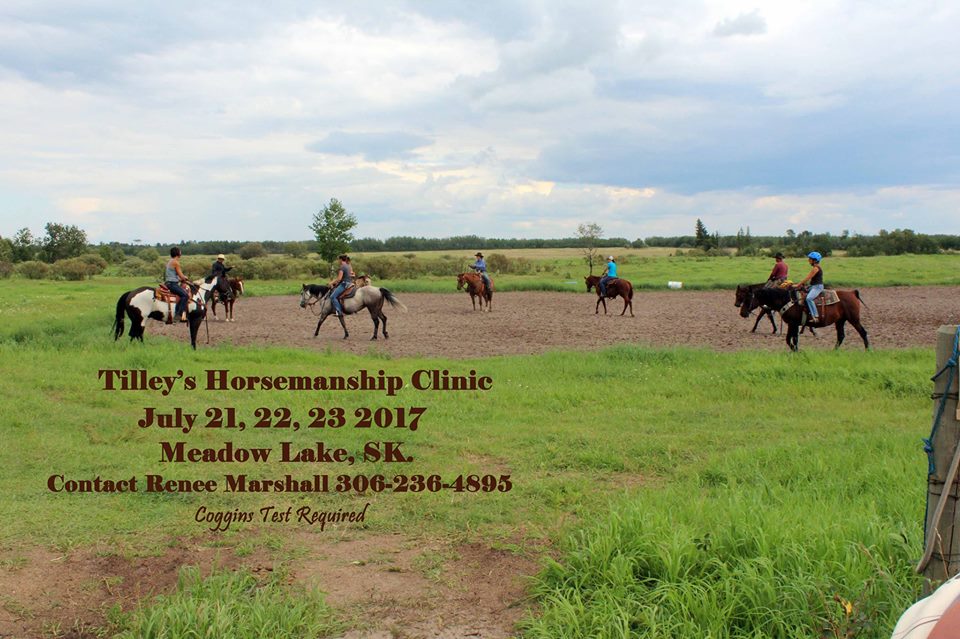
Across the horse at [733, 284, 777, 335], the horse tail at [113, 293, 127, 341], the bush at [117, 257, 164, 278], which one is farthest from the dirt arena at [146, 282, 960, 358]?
the bush at [117, 257, 164, 278]

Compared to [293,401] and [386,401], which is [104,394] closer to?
[293,401]

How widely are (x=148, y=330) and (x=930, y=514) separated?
19.2m

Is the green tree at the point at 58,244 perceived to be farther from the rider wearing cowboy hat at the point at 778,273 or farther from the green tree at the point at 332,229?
the rider wearing cowboy hat at the point at 778,273

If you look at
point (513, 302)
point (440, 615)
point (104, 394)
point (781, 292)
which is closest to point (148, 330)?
point (104, 394)

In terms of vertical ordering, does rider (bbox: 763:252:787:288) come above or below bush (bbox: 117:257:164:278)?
below

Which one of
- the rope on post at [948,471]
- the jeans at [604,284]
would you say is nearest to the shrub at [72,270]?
the jeans at [604,284]

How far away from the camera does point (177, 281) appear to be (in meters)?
14.0

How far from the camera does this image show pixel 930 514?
3398mm

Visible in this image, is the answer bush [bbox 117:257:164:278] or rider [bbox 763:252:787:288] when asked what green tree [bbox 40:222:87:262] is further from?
rider [bbox 763:252:787:288]

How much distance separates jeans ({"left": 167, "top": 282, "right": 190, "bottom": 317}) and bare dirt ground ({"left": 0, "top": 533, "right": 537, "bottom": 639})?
32.8 ft

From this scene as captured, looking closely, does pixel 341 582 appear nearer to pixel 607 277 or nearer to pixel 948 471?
pixel 948 471

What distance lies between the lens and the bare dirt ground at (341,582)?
12.5 feet

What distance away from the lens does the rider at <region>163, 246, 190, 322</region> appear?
13.7m

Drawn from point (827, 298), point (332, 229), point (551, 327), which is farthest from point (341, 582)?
point (332, 229)
